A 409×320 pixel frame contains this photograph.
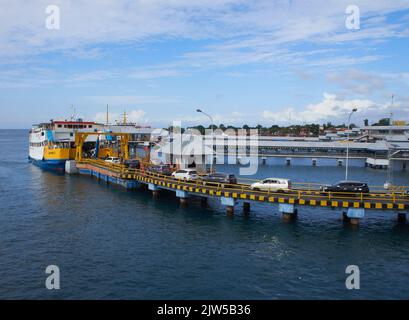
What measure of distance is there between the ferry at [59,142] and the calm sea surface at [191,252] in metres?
28.5

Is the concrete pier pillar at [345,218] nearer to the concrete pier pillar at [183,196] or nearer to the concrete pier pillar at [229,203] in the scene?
the concrete pier pillar at [229,203]

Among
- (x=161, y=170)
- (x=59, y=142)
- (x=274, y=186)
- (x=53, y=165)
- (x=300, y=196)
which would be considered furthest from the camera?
(x=59, y=142)

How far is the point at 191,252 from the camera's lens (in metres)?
25.1

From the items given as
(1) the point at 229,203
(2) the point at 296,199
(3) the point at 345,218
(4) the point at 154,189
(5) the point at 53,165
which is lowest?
(3) the point at 345,218

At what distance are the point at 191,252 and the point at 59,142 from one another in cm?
5158

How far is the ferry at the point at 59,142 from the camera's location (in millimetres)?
68562

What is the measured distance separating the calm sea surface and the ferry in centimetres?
2846

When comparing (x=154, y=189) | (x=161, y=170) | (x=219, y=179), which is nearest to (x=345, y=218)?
(x=219, y=179)

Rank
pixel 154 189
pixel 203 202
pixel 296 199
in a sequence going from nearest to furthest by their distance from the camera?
1. pixel 296 199
2. pixel 203 202
3. pixel 154 189

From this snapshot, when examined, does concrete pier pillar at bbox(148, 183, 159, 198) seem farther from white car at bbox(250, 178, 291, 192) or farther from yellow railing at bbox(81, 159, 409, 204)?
white car at bbox(250, 178, 291, 192)

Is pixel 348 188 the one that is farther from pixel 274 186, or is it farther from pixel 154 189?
pixel 154 189

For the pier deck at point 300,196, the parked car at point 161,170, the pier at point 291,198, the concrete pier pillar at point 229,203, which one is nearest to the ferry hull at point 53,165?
the parked car at point 161,170

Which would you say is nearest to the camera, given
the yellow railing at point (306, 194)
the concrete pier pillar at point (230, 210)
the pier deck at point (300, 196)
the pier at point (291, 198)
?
the pier deck at point (300, 196)
